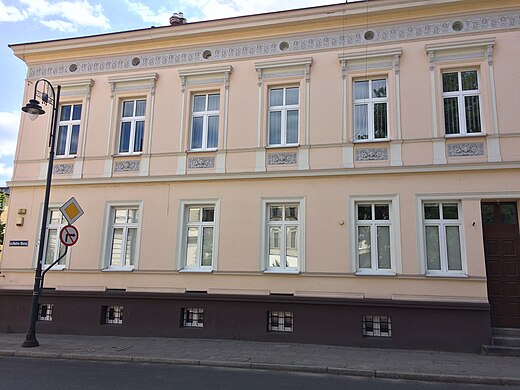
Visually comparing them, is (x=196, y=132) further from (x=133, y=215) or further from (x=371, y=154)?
(x=371, y=154)

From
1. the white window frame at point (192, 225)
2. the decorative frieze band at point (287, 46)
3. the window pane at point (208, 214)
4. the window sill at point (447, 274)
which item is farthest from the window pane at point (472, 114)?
the window pane at point (208, 214)

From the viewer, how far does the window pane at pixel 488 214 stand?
10.9 m

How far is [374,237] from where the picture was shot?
11.3 m

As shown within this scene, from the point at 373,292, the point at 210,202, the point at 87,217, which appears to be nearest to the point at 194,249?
the point at 210,202

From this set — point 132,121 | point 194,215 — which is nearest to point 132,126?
point 132,121

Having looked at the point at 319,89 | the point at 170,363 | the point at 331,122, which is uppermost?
the point at 319,89

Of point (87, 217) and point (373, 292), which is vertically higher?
point (87, 217)

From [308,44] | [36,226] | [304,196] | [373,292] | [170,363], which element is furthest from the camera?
[36,226]

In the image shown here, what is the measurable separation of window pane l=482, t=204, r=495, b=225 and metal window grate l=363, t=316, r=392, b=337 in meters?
3.54

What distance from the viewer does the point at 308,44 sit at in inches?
493

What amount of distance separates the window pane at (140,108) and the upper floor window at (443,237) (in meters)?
8.96

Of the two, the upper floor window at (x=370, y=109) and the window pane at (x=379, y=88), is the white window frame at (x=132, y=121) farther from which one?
the window pane at (x=379, y=88)

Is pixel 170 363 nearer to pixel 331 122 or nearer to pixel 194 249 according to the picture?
pixel 194 249

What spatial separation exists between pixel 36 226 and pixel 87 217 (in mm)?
1766
